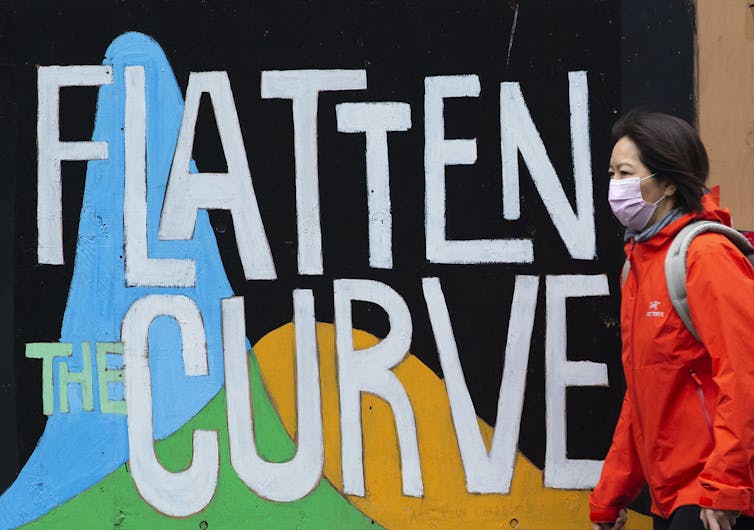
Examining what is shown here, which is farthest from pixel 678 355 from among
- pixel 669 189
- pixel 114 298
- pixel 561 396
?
pixel 114 298

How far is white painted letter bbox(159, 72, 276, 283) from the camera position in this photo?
4.32 meters

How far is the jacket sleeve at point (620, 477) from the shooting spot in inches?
130

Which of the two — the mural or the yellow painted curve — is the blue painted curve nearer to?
the mural

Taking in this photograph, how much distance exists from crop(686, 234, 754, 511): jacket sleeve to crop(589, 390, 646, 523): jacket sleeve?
50cm

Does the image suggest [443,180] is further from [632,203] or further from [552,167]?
[632,203]

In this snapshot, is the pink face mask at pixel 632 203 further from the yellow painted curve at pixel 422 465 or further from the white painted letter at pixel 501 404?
the yellow painted curve at pixel 422 465

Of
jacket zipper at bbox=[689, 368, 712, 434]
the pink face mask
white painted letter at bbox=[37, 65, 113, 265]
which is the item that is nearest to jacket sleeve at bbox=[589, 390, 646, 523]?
jacket zipper at bbox=[689, 368, 712, 434]

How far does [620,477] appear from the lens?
3314 mm

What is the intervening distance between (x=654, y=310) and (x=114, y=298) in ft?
7.99

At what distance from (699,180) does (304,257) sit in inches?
72.7

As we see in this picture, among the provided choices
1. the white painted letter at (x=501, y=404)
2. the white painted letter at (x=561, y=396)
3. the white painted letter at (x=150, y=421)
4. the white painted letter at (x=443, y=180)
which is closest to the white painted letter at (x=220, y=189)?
the white painted letter at (x=150, y=421)

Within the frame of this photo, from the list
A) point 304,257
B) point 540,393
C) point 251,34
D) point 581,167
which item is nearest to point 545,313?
point 540,393

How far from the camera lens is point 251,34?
4328mm

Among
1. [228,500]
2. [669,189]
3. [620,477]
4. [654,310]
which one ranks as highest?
[669,189]
